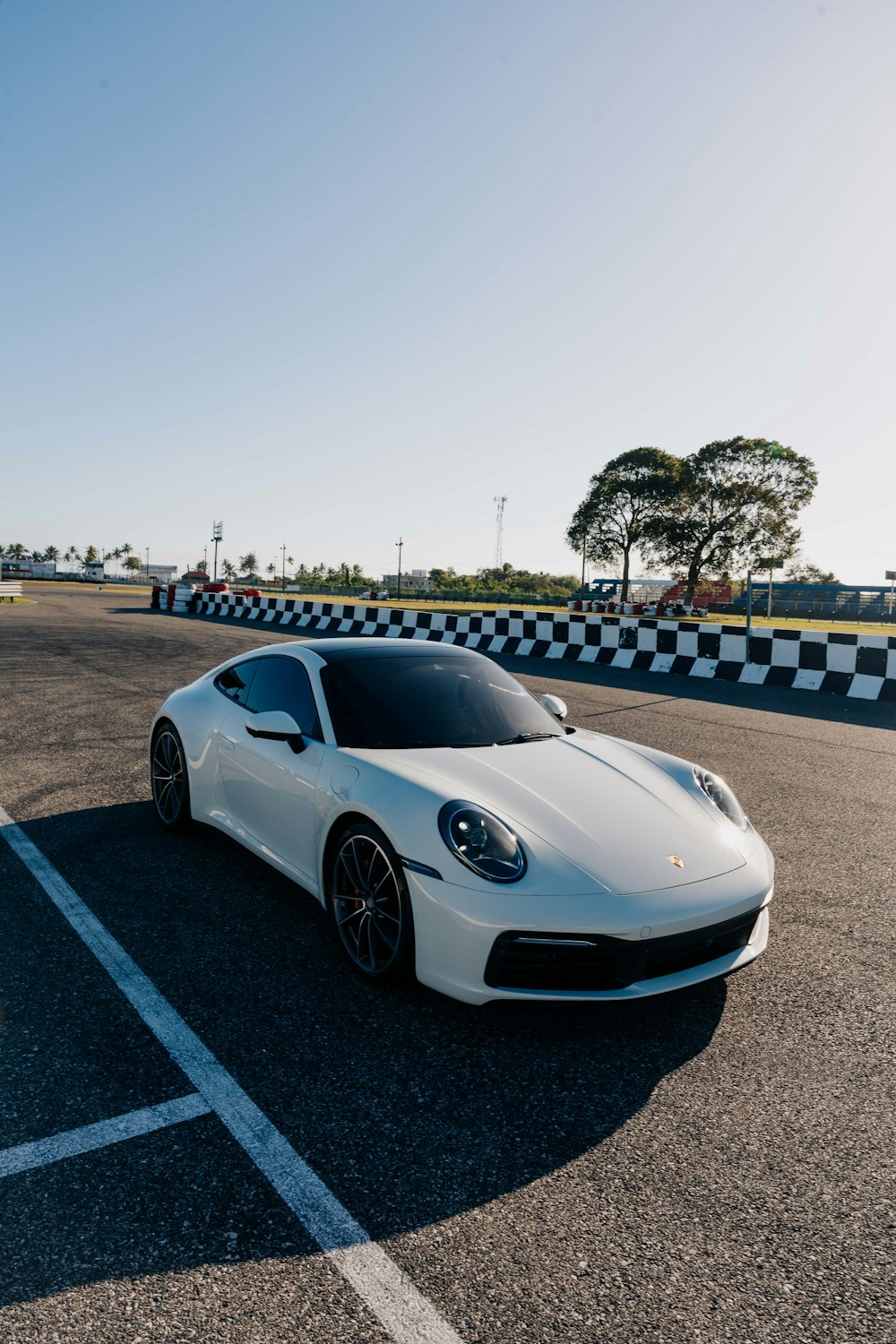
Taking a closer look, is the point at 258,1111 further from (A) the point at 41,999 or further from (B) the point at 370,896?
(A) the point at 41,999

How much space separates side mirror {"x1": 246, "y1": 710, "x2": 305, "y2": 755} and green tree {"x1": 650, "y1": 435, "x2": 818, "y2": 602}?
49.7 metres

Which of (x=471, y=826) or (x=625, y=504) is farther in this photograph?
(x=625, y=504)

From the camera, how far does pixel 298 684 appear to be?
4.02m

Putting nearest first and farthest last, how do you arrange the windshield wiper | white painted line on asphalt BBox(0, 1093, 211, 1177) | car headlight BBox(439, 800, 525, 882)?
white painted line on asphalt BBox(0, 1093, 211, 1177) < car headlight BBox(439, 800, 525, 882) < the windshield wiper

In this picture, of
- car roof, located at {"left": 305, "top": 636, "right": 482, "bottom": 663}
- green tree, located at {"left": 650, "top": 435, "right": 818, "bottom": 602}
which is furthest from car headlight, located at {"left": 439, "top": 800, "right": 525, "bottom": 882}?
green tree, located at {"left": 650, "top": 435, "right": 818, "bottom": 602}

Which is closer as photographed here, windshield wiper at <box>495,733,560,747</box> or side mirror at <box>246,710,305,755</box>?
side mirror at <box>246,710,305,755</box>

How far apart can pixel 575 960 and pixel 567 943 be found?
77mm

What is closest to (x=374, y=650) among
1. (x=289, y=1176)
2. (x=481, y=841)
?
(x=481, y=841)

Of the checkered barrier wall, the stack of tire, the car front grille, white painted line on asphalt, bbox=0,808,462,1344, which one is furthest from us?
the stack of tire

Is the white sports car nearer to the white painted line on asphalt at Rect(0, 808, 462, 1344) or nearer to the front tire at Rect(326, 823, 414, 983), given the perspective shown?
the front tire at Rect(326, 823, 414, 983)

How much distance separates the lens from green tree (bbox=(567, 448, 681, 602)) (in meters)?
53.6

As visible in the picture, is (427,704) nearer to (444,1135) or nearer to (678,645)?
(444,1135)

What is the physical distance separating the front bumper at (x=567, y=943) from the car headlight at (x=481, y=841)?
91 mm

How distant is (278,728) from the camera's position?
359 centimetres
